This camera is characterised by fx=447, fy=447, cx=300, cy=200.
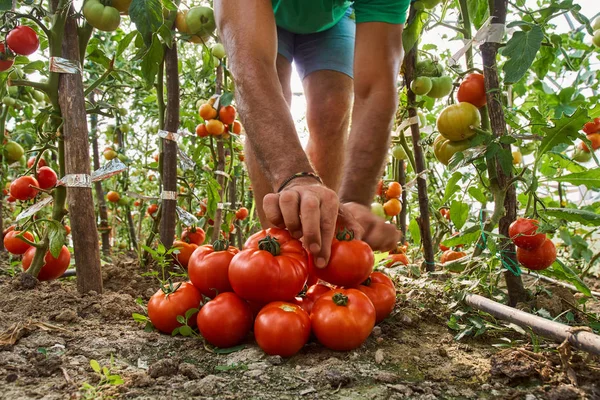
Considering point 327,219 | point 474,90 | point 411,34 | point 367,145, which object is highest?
point 411,34

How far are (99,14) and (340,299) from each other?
4.56ft

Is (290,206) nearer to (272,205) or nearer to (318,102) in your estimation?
(272,205)

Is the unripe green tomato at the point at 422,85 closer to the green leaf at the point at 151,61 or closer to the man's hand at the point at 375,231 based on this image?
the man's hand at the point at 375,231

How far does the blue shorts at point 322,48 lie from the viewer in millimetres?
2322

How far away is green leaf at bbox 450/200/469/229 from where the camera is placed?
177 cm

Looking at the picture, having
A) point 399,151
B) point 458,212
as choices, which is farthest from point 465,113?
point 399,151

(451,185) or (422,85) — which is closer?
(451,185)

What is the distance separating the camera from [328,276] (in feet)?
4.31

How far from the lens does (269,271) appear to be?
118 centimetres

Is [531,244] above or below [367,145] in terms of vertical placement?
below

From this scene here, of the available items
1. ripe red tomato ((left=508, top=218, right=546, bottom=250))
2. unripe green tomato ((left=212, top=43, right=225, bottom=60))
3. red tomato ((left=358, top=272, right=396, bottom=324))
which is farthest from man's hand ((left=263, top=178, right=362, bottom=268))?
unripe green tomato ((left=212, top=43, right=225, bottom=60))

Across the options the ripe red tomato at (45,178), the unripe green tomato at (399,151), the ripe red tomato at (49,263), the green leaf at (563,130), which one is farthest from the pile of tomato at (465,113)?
the ripe red tomato at (45,178)

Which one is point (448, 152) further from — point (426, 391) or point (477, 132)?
point (426, 391)

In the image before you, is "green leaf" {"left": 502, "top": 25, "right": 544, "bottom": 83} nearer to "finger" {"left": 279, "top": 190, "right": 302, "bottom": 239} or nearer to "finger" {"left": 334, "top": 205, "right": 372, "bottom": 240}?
"finger" {"left": 334, "top": 205, "right": 372, "bottom": 240}
